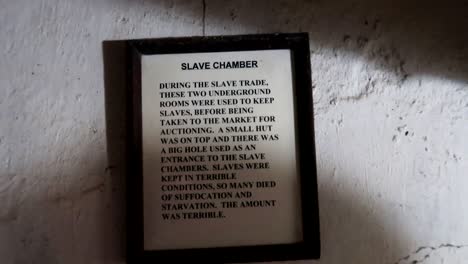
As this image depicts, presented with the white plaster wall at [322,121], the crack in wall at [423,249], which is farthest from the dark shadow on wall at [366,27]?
the crack in wall at [423,249]

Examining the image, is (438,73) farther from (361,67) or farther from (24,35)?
(24,35)

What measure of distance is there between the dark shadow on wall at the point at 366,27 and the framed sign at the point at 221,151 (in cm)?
4

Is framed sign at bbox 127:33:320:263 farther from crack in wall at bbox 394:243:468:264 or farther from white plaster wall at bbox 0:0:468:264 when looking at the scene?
crack in wall at bbox 394:243:468:264

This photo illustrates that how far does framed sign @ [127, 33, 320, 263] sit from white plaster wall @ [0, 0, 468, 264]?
0.14 feet

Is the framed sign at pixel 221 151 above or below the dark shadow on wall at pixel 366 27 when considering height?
below

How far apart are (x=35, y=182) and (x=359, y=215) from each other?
0.70m

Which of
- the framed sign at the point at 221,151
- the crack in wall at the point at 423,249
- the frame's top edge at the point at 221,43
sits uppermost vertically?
the frame's top edge at the point at 221,43

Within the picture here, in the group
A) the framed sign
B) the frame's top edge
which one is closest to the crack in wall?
the framed sign

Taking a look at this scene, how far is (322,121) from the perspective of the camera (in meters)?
0.85

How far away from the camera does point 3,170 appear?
83 centimetres

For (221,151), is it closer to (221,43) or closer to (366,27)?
(221,43)

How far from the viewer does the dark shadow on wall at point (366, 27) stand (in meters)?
0.87

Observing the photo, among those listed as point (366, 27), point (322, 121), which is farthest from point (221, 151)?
point (366, 27)

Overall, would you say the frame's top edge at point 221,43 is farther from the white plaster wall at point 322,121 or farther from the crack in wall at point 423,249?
the crack in wall at point 423,249
